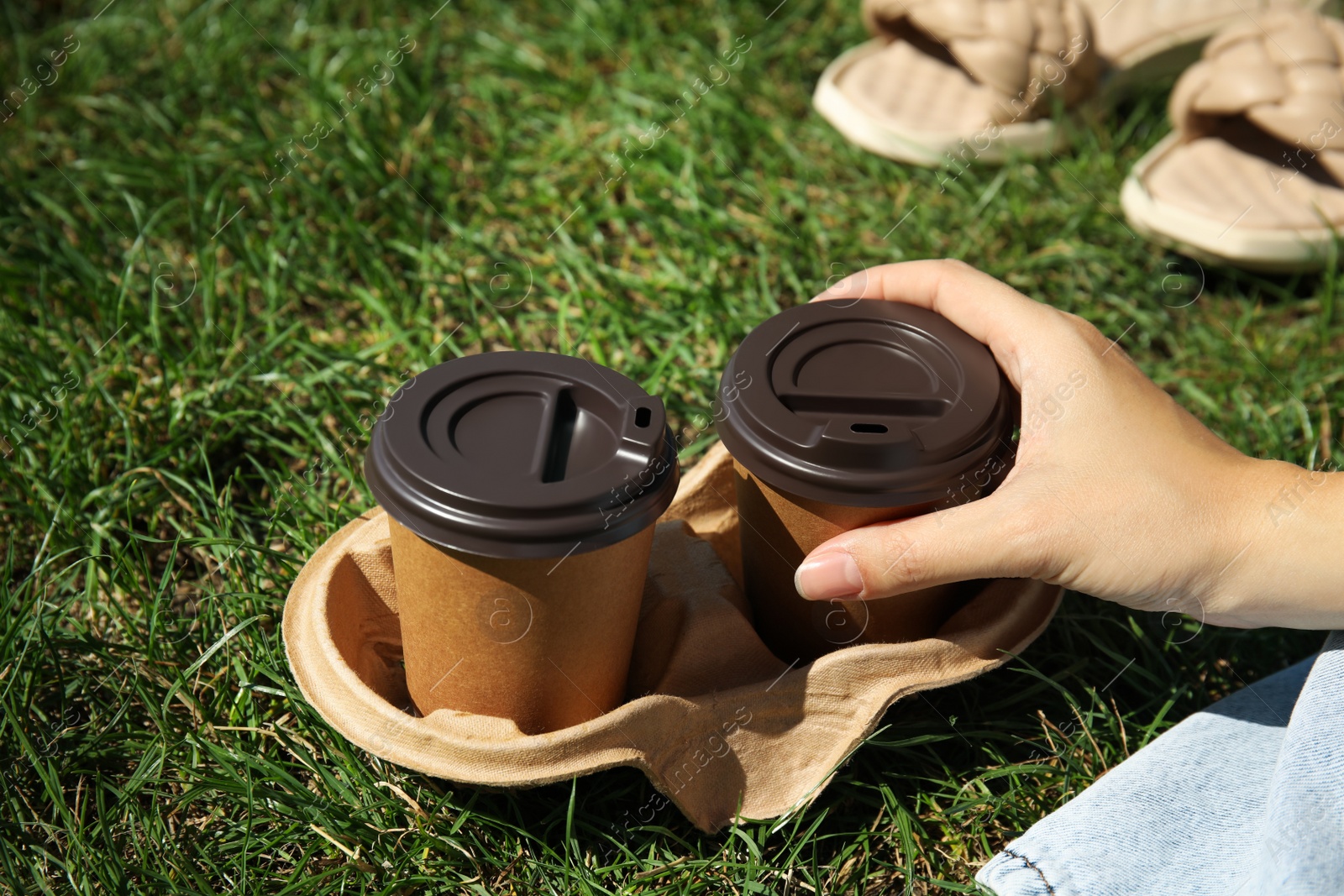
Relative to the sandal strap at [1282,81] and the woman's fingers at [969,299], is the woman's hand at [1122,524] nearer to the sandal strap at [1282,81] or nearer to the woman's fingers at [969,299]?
the woman's fingers at [969,299]

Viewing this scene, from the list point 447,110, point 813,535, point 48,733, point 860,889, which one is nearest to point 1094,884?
point 860,889

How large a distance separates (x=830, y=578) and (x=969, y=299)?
0.59 metres

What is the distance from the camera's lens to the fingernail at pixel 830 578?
150 cm

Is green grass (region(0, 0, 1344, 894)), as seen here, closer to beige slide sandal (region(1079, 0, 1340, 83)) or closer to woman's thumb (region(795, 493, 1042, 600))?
beige slide sandal (region(1079, 0, 1340, 83))

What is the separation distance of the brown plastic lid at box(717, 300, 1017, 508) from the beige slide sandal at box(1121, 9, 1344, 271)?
165cm

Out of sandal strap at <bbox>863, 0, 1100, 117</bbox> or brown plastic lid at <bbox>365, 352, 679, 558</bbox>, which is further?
sandal strap at <bbox>863, 0, 1100, 117</bbox>

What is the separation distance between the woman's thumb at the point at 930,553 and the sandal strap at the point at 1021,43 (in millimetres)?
2175

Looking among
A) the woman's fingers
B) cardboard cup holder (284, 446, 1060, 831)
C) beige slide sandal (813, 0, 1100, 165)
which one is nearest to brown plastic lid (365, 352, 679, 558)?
cardboard cup holder (284, 446, 1060, 831)

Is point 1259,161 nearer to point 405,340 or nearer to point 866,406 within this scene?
point 866,406

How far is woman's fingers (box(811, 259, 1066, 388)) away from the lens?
1.71 meters

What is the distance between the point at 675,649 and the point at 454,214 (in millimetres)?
1757

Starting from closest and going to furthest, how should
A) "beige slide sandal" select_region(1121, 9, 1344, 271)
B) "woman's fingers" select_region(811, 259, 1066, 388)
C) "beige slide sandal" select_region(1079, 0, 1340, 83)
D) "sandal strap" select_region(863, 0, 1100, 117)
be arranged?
"woman's fingers" select_region(811, 259, 1066, 388), "beige slide sandal" select_region(1121, 9, 1344, 271), "sandal strap" select_region(863, 0, 1100, 117), "beige slide sandal" select_region(1079, 0, 1340, 83)

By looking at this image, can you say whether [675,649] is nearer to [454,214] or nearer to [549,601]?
[549,601]

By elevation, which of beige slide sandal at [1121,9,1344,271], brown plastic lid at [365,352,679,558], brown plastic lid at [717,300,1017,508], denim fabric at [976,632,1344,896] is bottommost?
denim fabric at [976,632,1344,896]
